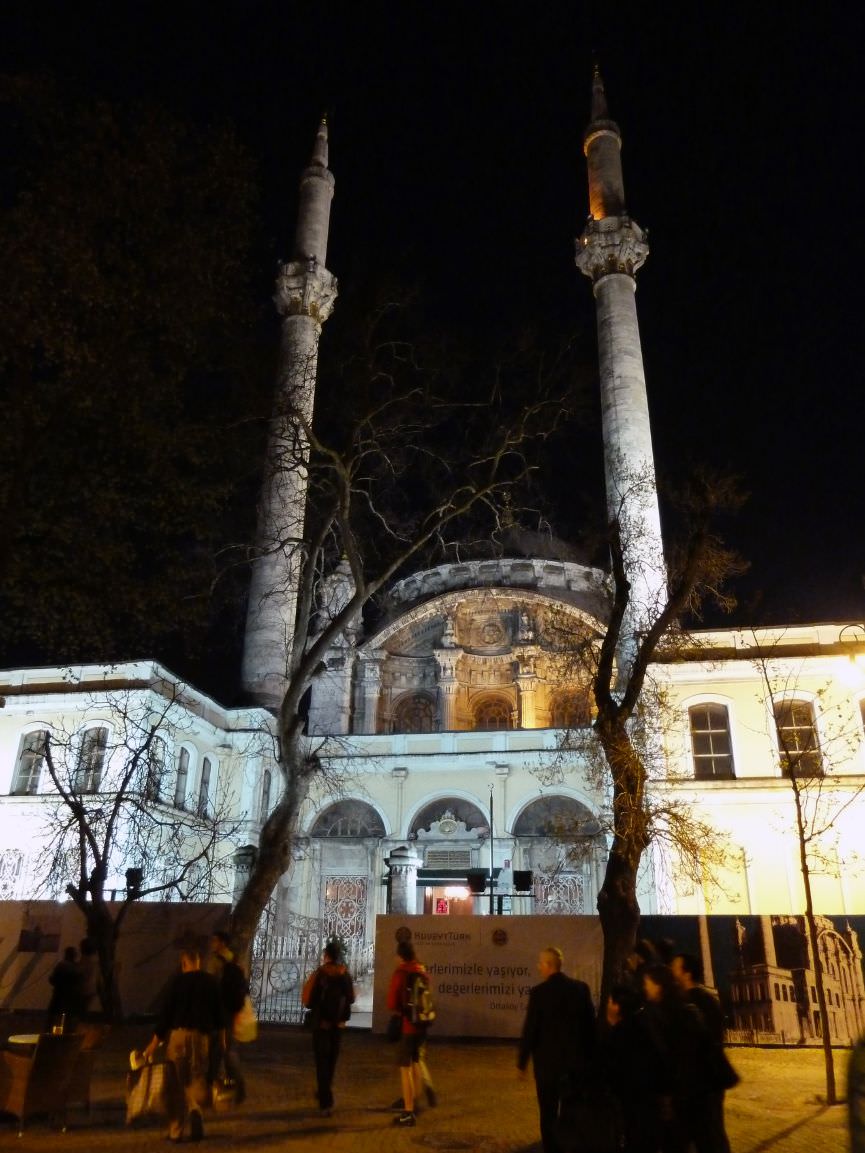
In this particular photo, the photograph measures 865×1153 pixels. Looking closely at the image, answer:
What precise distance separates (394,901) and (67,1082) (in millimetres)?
17983

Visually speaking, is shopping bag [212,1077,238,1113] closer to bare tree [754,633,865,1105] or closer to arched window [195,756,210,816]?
bare tree [754,633,865,1105]

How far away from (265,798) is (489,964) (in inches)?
647

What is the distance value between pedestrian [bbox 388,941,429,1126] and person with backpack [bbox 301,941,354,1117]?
51 cm

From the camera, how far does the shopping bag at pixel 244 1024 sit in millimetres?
8711

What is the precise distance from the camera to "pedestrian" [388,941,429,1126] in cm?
877

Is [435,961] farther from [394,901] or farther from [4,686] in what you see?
[4,686]

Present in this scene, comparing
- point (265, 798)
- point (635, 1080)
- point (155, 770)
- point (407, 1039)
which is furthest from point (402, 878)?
point (635, 1080)

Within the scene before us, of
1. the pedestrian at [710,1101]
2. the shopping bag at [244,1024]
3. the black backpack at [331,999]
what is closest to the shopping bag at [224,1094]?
the shopping bag at [244,1024]

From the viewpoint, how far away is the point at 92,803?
2667 cm

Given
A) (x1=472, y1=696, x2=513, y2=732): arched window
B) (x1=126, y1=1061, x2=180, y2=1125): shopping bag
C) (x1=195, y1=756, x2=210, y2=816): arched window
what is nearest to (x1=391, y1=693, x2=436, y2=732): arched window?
(x1=472, y1=696, x2=513, y2=732): arched window

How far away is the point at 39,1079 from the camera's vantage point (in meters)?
8.09

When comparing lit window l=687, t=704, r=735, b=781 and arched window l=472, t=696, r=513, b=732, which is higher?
arched window l=472, t=696, r=513, b=732

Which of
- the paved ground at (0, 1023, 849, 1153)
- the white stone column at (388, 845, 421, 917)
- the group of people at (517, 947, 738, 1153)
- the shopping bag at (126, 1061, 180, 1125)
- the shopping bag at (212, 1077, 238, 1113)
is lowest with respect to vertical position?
the paved ground at (0, 1023, 849, 1153)

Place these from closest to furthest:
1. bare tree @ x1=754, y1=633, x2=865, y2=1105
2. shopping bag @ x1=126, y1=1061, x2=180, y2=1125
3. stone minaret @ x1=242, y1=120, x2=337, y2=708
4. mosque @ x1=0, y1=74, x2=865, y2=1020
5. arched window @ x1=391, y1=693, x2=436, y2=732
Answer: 1. shopping bag @ x1=126, y1=1061, x2=180, y2=1125
2. bare tree @ x1=754, y1=633, x2=865, y2=1105
3. mosque @ x1=0, y1=74, x2=865, y2=1020
4. stone minaret @ x1=242, y1=120, x2=337, y2=708
5. arched window @ x1=391, y1=693, x2=436, y2=732
